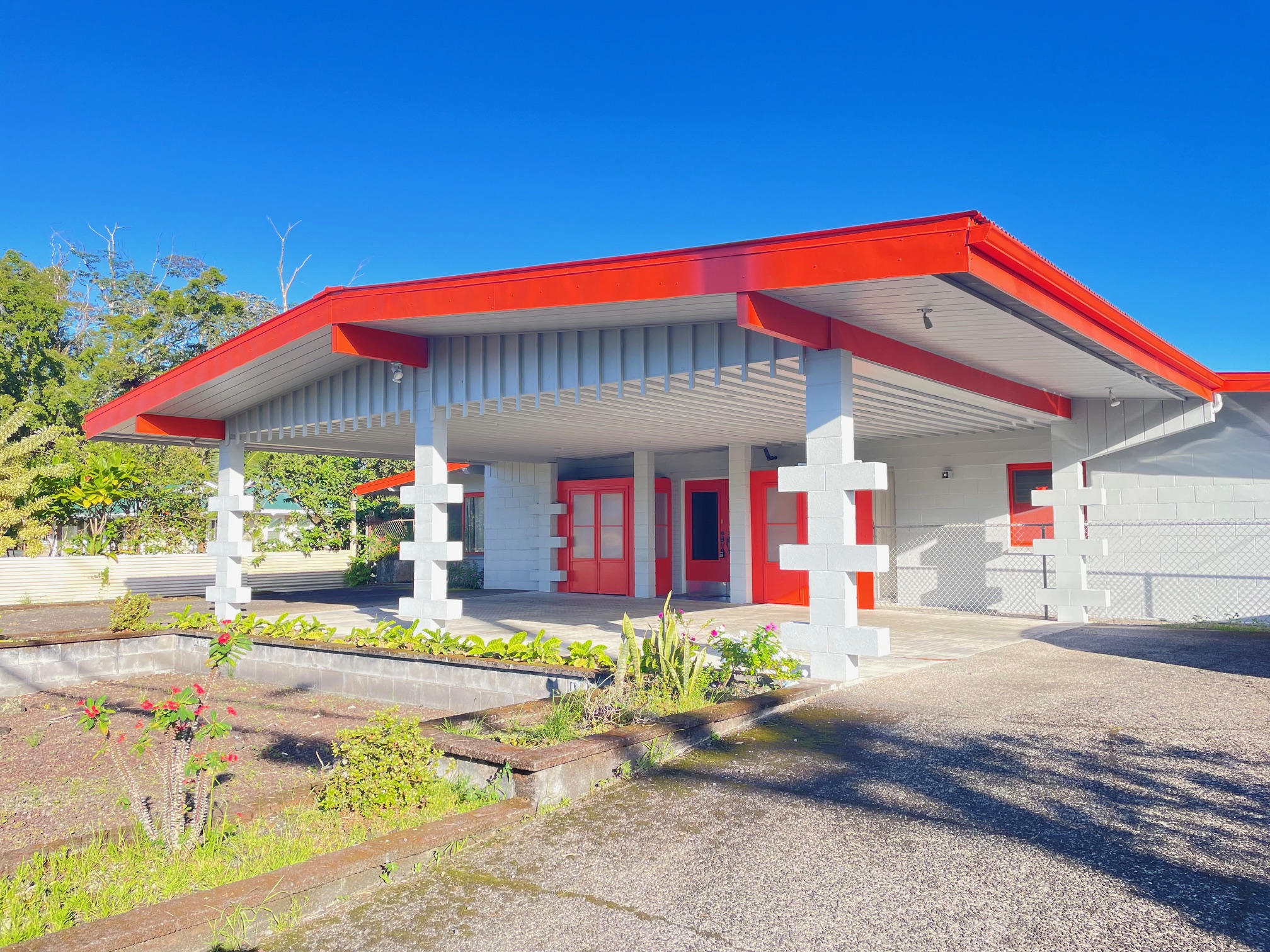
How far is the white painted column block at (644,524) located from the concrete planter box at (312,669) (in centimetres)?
764

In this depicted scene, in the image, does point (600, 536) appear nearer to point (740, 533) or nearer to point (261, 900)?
point (740, 533)

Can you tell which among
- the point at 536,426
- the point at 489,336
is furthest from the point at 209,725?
the point at 536,426

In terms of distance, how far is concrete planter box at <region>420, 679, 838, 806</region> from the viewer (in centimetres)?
439

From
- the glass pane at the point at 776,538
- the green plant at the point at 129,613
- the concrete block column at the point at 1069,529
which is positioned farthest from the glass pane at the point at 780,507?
the green plant at the point at 129,613

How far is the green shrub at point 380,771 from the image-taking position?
4215 millimetres

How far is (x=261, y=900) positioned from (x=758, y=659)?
4.48 m

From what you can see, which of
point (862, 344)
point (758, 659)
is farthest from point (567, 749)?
point (862, 344)

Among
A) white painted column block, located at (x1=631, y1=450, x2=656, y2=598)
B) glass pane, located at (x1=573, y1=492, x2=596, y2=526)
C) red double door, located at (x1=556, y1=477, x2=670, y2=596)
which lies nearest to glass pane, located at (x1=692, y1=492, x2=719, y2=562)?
red double door, located at (x1=556, y1=477, x2=670, y2=596)

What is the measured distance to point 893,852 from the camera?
12.1 feet

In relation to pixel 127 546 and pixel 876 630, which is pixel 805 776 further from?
pixel 127 546

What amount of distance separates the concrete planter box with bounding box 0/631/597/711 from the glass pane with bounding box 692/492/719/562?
347 inches

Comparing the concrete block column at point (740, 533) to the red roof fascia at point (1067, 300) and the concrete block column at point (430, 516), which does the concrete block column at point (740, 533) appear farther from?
the red roof fascia at point (1067, 300)

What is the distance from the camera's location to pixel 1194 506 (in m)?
11.9

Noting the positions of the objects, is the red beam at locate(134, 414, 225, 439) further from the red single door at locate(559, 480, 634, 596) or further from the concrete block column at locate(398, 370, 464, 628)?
the red single door at locate(559, 480, 634, 596)
